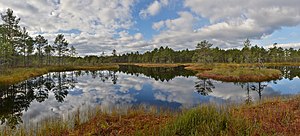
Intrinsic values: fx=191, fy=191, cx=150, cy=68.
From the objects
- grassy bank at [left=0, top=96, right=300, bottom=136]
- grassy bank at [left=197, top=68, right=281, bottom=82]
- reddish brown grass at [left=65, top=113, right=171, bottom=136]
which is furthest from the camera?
grassy bank at [left=197, top=68, right=281, bottom=82]

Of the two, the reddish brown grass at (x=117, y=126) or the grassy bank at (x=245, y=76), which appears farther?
the grassy bank at (x=245, y=76)

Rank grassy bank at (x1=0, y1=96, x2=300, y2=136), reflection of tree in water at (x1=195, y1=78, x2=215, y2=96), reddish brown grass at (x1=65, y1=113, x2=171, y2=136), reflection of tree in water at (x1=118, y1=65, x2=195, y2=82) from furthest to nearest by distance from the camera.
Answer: reflection of tree in water at (x1=118, y1=65, x2=195, y2=82) < reflection of tree in water at (x1=195, y1=78, x2=215, y2=96) < reddish brown grass at (x1=65, y1=113, x2=171, y2=136) < grassy bank at (x1=0, y1=96, x2=300, y2=136)

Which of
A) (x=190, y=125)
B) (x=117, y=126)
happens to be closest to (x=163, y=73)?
(x=117, y=126)

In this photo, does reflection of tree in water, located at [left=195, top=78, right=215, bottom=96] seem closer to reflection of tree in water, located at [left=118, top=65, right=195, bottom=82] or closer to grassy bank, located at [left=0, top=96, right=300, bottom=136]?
reflection of tree in water, located at [left=118, top=65, right=195, bottom=82]

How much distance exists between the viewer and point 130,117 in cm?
1193

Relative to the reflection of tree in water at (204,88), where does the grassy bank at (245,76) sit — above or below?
above

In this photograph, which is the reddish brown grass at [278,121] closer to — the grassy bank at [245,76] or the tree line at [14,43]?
the grassy bank at [245,76]

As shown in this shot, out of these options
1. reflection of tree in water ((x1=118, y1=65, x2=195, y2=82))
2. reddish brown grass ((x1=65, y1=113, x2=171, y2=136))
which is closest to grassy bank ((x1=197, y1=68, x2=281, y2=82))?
reflection of tree in water ((x1=118, y1=65, x2=195, y2=82))

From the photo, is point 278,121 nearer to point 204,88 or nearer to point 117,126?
point 117,126

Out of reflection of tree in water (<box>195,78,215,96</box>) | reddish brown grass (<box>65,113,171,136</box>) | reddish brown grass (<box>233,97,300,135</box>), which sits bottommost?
reflection of tree in water (<box>195,78,215,96</box>)

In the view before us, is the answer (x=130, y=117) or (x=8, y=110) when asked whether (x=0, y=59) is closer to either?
(x=8, y=110)

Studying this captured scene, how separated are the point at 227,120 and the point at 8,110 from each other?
18.7m

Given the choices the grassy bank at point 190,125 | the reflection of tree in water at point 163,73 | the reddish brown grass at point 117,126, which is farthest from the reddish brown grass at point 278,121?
the reflection of tree in water at point 163,73

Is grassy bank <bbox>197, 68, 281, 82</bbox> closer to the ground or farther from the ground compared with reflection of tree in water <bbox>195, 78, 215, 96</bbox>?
farther from the ground
